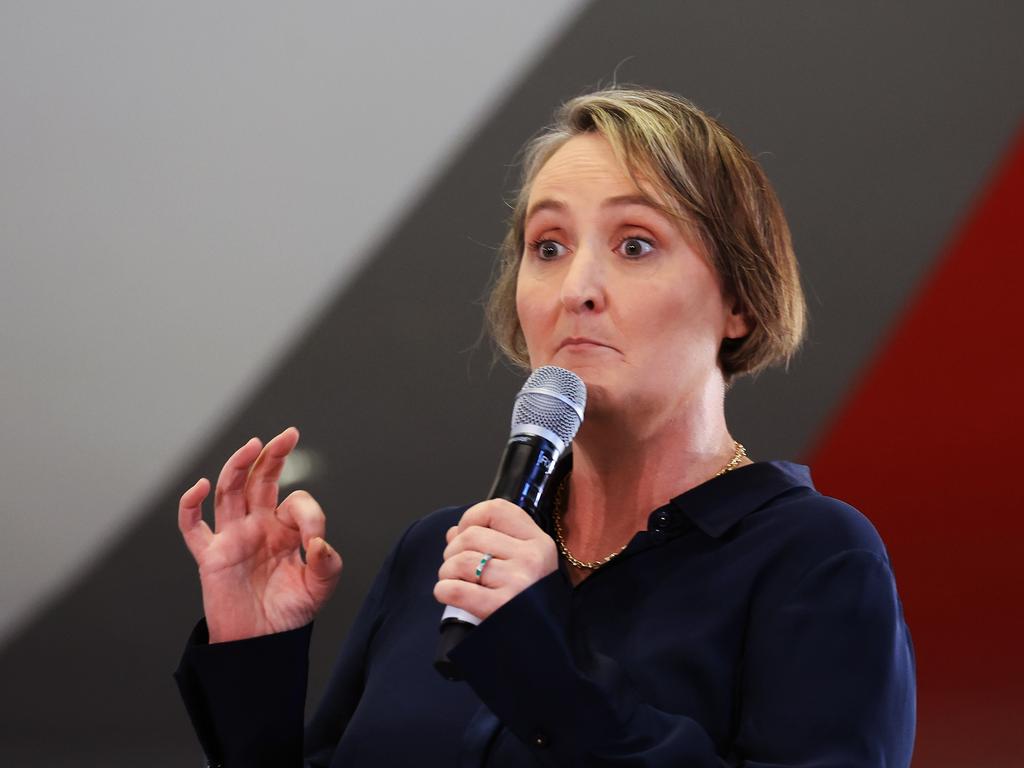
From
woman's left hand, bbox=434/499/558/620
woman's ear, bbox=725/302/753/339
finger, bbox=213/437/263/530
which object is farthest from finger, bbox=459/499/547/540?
woman's ear, bbox=725/302/753/339

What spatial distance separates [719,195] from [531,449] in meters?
0.51

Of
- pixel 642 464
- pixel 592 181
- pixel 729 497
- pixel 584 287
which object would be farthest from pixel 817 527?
pixel 592 181

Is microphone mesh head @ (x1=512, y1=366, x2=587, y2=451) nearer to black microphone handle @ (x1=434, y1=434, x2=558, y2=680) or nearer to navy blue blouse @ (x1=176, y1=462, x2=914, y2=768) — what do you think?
black microphone handle @ (x1=434, y1=434, x2=558, y2=680)

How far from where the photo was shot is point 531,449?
114 centimetres

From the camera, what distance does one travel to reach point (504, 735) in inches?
50.9

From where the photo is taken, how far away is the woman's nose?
1.37 metres

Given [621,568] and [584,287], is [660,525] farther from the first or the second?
[584,287]

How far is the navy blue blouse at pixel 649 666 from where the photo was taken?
1.10 meters

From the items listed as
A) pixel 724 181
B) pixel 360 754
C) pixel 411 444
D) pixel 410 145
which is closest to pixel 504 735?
pixel 360 754

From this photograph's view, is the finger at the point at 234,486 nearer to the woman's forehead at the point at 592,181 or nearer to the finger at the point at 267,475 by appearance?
the finger at the point at 267,475

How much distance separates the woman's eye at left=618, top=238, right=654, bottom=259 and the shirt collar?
28 cm

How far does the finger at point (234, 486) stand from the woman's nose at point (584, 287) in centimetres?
40

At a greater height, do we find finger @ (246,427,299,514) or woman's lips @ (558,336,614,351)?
woman's lips @ (558,336,614,351)

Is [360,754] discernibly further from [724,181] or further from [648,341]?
[724,181]
